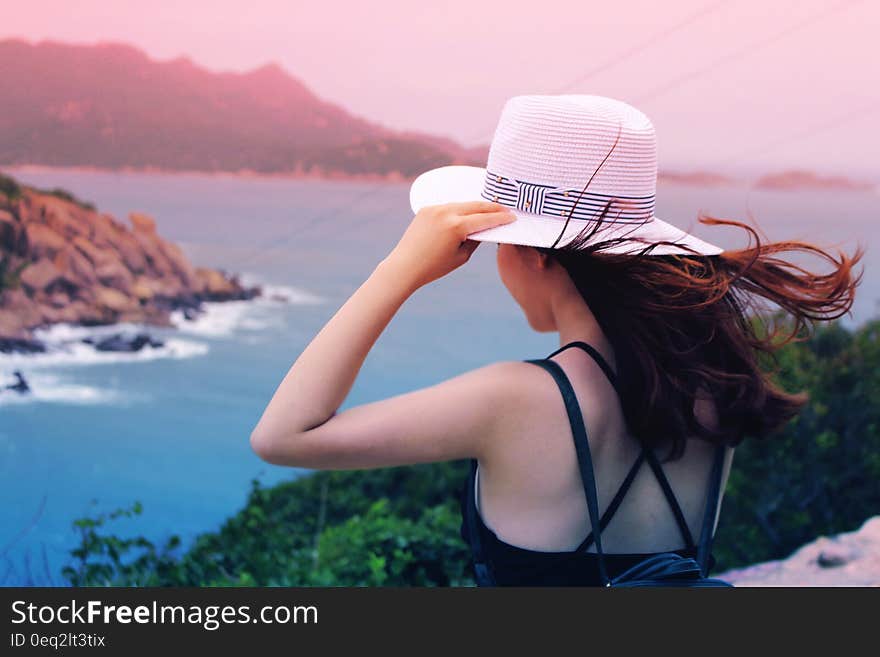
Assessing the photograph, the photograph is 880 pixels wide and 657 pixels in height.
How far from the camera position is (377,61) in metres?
4.22

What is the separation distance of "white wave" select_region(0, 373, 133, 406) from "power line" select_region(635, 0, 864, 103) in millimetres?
2952

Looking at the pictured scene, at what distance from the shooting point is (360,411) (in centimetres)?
127

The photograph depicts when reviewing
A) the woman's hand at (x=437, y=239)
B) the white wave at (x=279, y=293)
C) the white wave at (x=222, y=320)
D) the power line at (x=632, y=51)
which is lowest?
the white wave at (x=222, y=320)

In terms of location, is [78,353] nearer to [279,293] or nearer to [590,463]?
[279,293]

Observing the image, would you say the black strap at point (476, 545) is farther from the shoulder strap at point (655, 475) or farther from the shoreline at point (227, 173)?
the shoreline at point (227, 173)

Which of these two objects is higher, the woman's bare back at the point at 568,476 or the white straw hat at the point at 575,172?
the white straw hat at the point at 575,172

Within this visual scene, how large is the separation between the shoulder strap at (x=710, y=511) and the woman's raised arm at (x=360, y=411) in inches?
16.9

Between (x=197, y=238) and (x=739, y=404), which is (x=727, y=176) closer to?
(x=197, y=238)

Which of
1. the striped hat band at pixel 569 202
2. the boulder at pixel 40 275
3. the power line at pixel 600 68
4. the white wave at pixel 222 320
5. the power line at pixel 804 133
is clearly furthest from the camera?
the power line at pixel 804 133

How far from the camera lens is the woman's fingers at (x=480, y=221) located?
1323mm

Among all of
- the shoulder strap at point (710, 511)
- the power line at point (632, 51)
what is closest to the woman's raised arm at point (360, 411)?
the shoulder strap at point (710, 511)

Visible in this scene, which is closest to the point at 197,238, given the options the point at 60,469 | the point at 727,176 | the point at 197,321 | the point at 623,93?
the point at 197,321

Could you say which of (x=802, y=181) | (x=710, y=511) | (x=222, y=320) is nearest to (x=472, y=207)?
(x=710, y=511)

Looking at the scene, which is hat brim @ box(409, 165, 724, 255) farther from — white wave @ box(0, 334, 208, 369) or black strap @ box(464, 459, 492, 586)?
white wave @ box(0, 334, 208, 369)
